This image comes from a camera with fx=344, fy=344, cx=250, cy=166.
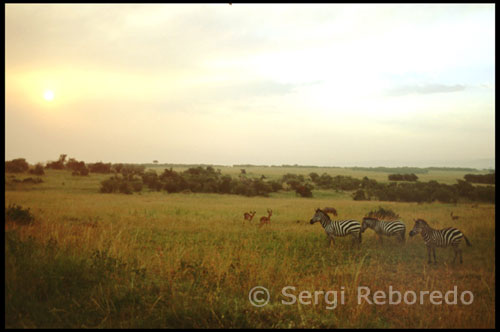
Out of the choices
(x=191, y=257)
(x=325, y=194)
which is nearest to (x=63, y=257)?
(x=191, y=257)

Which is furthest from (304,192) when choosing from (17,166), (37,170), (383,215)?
(17,166)

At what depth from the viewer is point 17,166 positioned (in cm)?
2541

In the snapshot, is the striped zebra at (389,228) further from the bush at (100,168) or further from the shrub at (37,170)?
the bush at (100,168)

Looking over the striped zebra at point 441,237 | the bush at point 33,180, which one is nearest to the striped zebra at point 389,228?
the striped zebra at point 441,237

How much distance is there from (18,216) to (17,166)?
1554cm

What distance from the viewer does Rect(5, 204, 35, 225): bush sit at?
1236 cm

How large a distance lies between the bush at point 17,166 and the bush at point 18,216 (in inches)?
558

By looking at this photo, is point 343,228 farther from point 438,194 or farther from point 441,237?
point 438,194

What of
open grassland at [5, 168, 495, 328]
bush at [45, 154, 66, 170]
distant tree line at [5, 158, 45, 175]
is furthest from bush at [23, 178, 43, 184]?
open grassland at [5, 168, 495, 328]

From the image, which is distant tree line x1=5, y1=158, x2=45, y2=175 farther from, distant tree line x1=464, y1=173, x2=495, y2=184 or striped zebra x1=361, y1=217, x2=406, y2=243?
distant tree line x1=464, y1=173, x2=495, y2=184

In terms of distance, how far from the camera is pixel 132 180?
36.5 meters

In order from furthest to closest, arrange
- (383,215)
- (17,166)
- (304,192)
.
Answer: (304,192) < (17,166) < (383,215)

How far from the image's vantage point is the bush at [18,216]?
486 inches

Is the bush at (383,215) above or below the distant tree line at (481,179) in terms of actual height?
below
